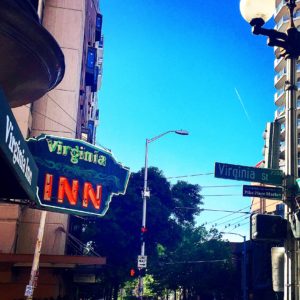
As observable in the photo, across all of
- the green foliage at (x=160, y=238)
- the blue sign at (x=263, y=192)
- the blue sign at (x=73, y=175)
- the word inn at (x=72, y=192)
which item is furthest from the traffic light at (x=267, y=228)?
the green foliage at (x=160, y=238)

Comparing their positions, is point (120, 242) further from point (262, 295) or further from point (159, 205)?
point (262, 295)

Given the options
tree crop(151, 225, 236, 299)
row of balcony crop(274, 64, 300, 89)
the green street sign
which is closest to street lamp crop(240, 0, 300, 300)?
the green street sign

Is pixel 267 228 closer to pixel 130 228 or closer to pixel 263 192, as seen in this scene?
pixel 263 192

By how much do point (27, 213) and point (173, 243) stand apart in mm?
20767

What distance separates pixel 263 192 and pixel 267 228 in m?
1.17

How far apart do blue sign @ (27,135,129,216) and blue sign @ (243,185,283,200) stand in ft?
23.2

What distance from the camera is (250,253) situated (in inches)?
2334

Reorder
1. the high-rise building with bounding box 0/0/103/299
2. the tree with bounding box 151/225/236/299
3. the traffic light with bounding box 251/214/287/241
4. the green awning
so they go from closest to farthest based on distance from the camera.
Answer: the green awning
the traffic light with bounding box 251/214/287/241
the high-rise building with bounding box 0/0/103/299
the tree with bounding box 151/225/236/299

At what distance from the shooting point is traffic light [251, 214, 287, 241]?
686 cm

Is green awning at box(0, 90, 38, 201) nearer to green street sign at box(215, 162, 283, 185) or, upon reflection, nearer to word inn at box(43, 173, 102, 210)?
green street sign at box(215, 162, 283, 185)

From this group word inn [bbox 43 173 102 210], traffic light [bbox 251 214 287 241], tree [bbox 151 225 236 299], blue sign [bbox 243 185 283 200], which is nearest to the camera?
traffic light [bbox 251 214 287 241]

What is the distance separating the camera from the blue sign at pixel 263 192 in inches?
298

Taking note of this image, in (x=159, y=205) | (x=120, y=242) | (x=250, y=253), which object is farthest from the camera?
(x=250, y=253)

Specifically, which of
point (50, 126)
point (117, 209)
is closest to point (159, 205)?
point (117, 209)
